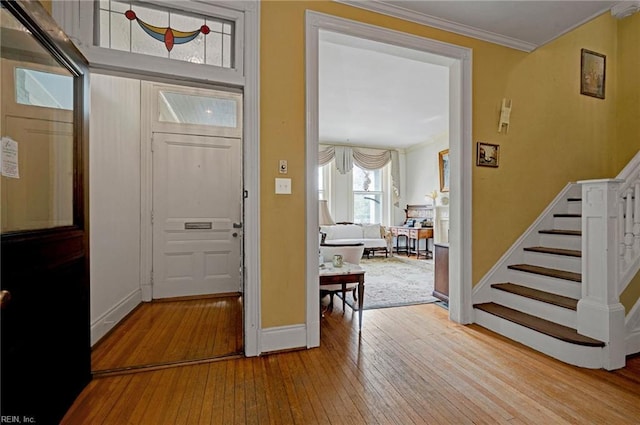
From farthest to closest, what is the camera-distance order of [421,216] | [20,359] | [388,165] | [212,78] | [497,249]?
1. [388,165]
2. [421,216]
3. [497,249]
4. [212,78]
5. [20,359]

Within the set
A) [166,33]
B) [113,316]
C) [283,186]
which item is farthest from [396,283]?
[166,33]

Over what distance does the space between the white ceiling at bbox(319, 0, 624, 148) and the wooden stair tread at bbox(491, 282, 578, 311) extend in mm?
2274

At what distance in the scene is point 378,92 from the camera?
4.45 metres

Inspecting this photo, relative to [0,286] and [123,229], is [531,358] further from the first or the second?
[123,229]

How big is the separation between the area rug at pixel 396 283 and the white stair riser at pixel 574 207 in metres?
1.77

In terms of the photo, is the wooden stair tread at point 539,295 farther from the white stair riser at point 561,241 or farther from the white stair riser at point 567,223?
the white stair riser at point 567,223

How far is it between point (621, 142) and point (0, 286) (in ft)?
18.2

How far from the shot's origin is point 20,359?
3.95ft

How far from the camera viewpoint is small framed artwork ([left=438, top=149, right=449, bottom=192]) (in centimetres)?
655

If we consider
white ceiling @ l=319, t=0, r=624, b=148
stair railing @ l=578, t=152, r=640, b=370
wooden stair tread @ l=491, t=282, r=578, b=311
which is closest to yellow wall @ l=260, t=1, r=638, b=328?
white ceiling @ l=319, t=0, r=624, b=148

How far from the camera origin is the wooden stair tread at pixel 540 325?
1996 mm

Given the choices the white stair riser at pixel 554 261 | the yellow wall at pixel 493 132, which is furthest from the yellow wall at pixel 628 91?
the white stair riser at pixel 554 261

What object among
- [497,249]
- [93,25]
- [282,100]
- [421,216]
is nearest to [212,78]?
[282,100]

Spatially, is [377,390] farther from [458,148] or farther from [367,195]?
[367,195]
